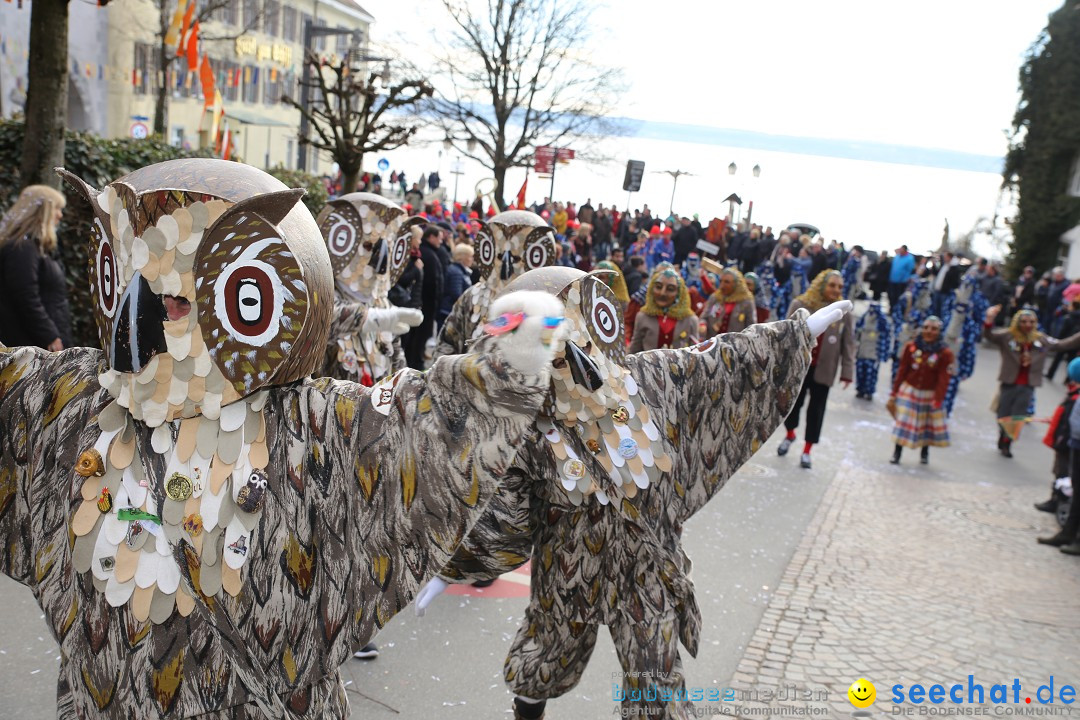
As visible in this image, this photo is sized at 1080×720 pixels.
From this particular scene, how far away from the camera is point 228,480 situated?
1.93 metres

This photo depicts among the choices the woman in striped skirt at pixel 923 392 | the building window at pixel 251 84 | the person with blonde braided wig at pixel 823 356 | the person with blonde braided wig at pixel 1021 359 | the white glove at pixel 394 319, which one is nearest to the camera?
the white glove at pixel 394 319

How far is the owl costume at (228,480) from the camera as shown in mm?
1868

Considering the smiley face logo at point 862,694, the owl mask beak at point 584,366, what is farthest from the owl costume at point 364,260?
the smiley face logo at point 862,694

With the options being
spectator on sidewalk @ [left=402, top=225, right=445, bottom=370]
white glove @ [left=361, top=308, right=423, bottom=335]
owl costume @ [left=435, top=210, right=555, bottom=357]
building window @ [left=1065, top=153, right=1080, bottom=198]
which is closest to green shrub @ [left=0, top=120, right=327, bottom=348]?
spectator on sidewalk @ [left=402, top=225, right=445, bottom=370]

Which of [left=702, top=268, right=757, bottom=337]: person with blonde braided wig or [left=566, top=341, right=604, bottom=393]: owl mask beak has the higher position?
[left=566, top=341, right=604, bottom=393]: owl mask beak

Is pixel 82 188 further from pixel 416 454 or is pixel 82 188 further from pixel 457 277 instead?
pixel 457 277

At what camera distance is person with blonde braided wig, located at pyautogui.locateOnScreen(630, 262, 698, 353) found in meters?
6.64

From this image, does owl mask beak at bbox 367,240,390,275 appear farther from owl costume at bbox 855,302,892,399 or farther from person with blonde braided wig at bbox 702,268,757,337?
owl costume at bbox 855,302,892,399

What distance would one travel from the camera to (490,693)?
3.93 metres

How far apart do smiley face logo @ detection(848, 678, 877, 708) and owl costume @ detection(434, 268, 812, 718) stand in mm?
1516

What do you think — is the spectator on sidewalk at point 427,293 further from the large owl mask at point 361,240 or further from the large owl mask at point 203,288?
the large owl mask at point 203,288

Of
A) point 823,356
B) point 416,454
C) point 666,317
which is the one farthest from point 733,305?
point 416,454

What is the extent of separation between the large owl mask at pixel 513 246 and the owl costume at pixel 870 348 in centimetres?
741

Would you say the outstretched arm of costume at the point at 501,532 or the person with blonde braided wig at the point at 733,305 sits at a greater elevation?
the person with blonde braided wig at the point at 733,305
